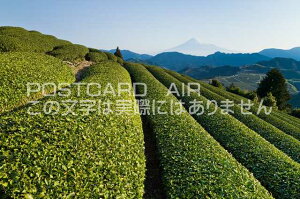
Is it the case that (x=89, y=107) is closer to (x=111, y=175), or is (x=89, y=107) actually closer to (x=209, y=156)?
(x=111, y=175)

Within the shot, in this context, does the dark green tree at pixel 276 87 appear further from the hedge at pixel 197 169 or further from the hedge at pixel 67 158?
the hedge at pixel 67 158

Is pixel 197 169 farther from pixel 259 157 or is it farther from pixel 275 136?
pixel 275 136

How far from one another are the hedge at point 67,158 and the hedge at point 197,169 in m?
1.72

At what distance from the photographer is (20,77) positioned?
1683 cm

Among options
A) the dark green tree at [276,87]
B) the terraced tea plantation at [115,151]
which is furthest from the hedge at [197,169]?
the dark green tree at [276,87]

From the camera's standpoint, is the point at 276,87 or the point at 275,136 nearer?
the point at 275,136

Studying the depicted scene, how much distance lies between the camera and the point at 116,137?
1018cm

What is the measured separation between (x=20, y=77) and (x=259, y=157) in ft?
63.4

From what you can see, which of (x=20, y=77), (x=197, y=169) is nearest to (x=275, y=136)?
(x=197, y=169)

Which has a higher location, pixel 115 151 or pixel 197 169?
pixel 115 151

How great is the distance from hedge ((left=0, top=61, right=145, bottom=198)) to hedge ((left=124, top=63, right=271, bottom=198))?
1721 mm

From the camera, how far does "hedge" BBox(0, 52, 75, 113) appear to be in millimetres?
14334

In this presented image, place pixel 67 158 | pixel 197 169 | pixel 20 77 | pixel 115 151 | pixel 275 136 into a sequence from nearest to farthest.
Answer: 1. pixel 67 158
2. pixel 115 151
3. pixel 197 169
4. pixel 20 77
5. pixel 275 136

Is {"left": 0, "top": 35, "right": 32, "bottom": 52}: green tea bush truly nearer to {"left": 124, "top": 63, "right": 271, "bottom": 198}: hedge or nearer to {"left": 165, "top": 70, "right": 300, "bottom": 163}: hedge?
{"left": 124, "top": 63, "right": 271, "bottom": 198}: hedge
